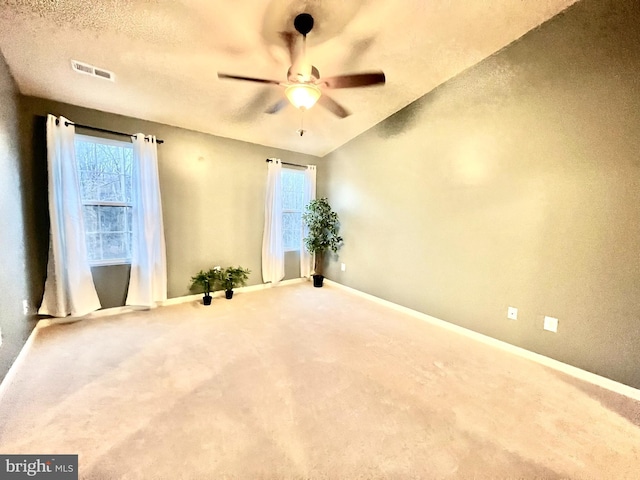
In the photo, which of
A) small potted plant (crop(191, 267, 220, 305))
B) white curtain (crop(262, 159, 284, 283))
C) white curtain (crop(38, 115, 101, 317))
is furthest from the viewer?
white curtain (crop(262, 159, 284, 283))

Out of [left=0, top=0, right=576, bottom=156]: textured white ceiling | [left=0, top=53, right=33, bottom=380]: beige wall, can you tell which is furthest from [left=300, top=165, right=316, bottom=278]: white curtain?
[left=0, top=53, right=33, bottom=380]: beige wall

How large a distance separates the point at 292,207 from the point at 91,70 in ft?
9.94

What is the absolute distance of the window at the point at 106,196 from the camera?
3049 mm

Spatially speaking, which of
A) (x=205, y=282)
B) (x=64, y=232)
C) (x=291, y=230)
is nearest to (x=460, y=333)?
(x=291, y=230)

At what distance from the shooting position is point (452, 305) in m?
Result: 3.10

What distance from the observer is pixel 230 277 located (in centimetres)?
398

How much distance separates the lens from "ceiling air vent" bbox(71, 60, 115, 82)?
2.30 m

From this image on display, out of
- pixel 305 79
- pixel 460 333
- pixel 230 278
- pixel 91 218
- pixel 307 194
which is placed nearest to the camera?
pixel 305 79

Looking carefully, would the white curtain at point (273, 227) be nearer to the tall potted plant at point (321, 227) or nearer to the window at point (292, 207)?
the window at point (292, 207)

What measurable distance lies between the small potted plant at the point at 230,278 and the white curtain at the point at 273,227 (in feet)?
1.56

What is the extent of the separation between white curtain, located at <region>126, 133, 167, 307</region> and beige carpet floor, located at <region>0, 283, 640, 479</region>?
58 cm

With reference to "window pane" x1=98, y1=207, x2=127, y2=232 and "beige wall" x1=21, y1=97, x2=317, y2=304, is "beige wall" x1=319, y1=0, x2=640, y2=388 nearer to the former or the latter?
"beige wall" x1=21, y1=97, x2=317, y2=304

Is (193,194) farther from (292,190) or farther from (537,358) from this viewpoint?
(537,358)

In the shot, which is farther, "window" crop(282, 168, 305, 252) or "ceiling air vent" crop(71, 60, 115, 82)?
"window" crop(282, 168, 305, 252)
